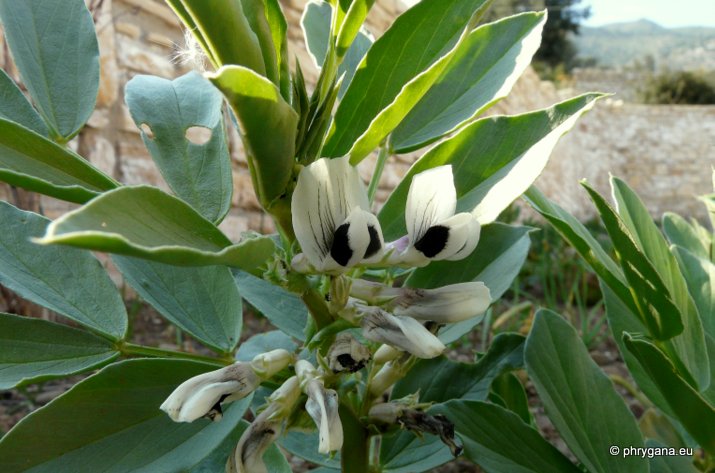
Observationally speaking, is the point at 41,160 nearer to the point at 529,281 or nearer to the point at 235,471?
the point at 235,471

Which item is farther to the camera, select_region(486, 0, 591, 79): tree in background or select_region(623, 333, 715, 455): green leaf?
select_region(486, 0, 591, 79): tree in background

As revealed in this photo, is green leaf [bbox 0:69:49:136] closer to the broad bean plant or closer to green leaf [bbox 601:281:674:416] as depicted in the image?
the broad bean plant

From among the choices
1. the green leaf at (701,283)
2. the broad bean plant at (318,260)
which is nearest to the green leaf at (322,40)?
the broad bean plant at (318,260)

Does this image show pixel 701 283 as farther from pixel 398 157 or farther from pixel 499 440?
pixel 398 157

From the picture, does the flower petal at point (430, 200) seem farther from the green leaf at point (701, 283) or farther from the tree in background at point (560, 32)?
the tree in background at point (560, 32)

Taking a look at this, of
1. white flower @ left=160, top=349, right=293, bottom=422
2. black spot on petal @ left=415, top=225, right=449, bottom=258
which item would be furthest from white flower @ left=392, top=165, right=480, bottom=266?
white flower @ left=160, top=349, right=293, bottom=422

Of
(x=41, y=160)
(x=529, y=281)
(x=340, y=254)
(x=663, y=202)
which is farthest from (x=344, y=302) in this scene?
(x=663, y=202)

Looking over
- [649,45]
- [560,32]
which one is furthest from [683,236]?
[649,45]
